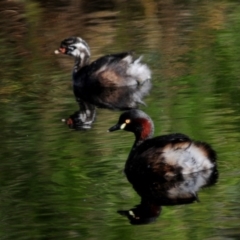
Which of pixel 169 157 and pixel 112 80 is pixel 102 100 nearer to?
pixel 112 80

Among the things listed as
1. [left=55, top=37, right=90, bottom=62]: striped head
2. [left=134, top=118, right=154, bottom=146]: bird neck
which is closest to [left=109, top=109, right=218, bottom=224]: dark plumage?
[left=134, top=118, right=154, bottom=146]: bird neck

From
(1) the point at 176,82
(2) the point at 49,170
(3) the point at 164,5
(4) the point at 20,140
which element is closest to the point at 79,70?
(1) the point at 176,82

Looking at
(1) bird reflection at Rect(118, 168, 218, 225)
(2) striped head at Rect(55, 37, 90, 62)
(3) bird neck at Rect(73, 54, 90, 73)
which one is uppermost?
(1) bird reflection at Rect(118, 168, 218, 225)

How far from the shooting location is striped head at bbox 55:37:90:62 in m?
13.1

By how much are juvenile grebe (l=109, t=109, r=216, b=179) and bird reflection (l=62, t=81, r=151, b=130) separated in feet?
5.60

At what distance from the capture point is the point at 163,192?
26.1 feet

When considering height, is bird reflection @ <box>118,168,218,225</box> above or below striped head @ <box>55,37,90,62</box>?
above

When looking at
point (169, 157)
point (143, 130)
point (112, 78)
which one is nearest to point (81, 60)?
point (112, 78)

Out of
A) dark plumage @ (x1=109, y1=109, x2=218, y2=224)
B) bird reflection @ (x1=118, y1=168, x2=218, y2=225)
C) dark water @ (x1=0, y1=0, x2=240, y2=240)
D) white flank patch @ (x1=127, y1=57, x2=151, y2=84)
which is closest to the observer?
dark water @ (x1=0, y1=0, x2=240, y2=240)

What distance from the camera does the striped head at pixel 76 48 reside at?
13.1 metres

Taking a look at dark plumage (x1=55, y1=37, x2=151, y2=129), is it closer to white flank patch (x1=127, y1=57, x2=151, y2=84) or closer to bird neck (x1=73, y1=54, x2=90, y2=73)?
white flank patch (x1=127, y1=57, x2=151, y2=84)

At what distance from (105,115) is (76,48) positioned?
2681 millimetres

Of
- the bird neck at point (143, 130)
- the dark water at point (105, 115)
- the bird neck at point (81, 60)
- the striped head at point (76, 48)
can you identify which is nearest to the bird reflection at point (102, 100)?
the dark water at point (105, 115)

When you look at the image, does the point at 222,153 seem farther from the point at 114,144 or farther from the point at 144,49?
the point at 144,49
